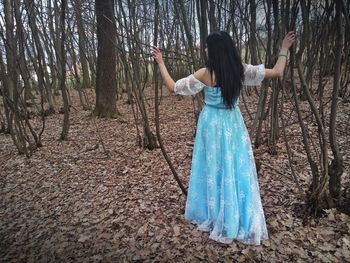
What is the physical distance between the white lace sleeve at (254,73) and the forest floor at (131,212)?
141cm

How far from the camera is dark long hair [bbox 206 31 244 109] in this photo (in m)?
2.43

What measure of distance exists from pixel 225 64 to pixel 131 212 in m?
1.99

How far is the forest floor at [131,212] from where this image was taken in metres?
2.69


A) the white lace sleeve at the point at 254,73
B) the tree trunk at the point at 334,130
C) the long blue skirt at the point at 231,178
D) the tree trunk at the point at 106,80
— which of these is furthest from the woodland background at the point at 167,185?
the tree trunk at the point at 106,80

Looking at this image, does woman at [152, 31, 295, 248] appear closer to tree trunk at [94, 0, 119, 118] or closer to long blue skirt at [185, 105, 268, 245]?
long blue skirt at [185, 105, 268, 245]

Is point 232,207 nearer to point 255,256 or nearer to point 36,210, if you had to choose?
point 255,256

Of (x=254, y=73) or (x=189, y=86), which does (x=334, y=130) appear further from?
(x=189, y=86)

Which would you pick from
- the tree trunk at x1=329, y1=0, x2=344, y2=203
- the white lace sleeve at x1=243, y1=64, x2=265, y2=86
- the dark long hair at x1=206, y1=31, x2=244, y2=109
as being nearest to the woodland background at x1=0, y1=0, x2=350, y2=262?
the tree trunk at x1=329, y1=0, x2=344, y2=203

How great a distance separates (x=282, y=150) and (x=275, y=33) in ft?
6.52

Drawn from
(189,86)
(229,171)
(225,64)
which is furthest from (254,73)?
(229,171)

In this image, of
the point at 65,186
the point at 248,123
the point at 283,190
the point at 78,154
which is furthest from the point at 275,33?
the point at 78,154

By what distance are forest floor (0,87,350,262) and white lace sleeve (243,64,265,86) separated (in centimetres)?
141

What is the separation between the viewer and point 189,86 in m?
2.70

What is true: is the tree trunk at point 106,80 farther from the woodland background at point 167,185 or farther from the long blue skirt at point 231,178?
the long blue skirt at point 231,178
